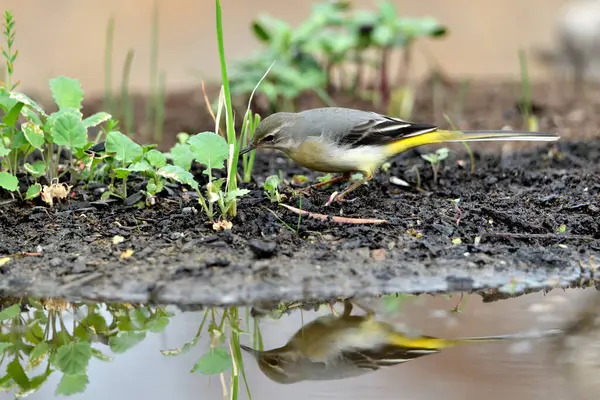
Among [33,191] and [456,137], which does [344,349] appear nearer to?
[33,191]

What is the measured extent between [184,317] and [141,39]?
33.8ft

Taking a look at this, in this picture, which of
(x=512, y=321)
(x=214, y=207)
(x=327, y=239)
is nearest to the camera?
(x=512, y=321)

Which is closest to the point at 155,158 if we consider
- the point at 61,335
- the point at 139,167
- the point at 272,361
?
the point at 139,167

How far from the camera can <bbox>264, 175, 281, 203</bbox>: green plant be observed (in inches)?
229

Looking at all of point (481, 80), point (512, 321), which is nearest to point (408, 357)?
point (512, 321)

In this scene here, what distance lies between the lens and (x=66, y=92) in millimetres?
6133

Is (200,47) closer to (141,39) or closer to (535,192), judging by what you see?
(141,39)

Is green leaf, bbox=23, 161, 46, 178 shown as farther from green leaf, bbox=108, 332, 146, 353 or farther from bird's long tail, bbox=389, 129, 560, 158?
bird's long tail, bbox=389, 129, 560, 158

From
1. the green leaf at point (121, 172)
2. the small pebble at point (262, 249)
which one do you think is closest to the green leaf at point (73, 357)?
the small pebble at point (262, 249)

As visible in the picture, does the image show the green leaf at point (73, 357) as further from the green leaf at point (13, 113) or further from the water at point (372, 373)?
the green leaf at point (13, 113)

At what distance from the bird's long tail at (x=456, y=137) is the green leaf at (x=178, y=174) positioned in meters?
1.65

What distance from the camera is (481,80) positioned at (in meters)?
11.4

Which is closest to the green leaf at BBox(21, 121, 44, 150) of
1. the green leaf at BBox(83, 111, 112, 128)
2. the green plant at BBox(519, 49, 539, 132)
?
the green leaf at BBox(83, 111, 112, 128)

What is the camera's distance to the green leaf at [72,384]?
→ 383cm
